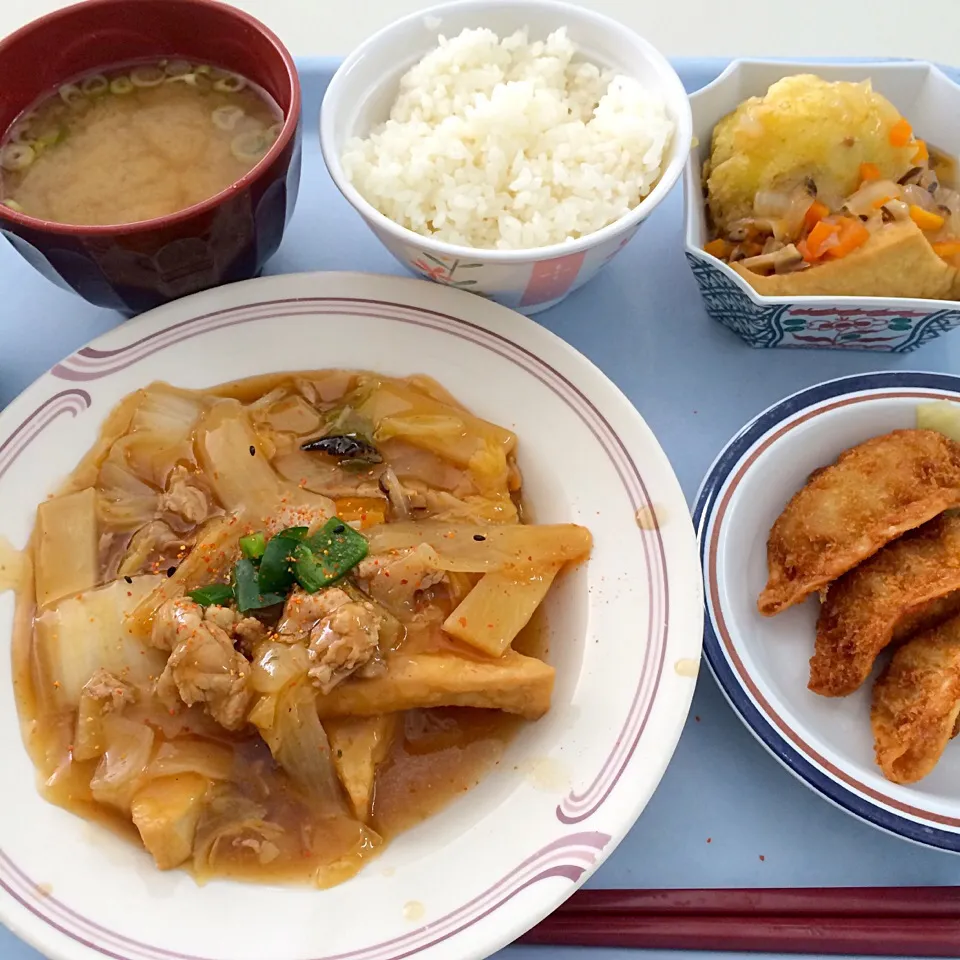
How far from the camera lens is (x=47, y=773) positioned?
1672mm

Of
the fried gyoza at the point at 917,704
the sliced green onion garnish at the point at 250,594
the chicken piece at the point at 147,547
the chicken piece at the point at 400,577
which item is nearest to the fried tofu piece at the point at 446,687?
the chicken piece at the point at 400,577

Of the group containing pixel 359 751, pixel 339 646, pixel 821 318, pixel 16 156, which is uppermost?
pixel 16 156

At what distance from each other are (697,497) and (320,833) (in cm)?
114

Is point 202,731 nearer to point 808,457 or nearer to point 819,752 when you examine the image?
point 819,752

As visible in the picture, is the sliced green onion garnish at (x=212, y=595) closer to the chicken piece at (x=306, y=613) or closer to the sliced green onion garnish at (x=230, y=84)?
the chicken piece at (x=306, y=613)

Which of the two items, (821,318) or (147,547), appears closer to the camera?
(147,547)

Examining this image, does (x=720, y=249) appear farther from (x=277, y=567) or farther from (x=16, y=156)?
(x=16, y=156)

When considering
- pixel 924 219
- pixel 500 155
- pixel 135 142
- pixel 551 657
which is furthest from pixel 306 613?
pixel 924 219

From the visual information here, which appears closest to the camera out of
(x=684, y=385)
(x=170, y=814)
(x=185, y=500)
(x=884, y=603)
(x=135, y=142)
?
(x=170, y=814)

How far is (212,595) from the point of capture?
1.76 m

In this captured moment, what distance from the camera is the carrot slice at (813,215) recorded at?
7.39ft

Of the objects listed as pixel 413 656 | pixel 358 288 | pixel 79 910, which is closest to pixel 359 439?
pixel 358 288

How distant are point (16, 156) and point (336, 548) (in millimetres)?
1237

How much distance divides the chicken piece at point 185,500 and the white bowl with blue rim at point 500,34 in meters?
0.73
